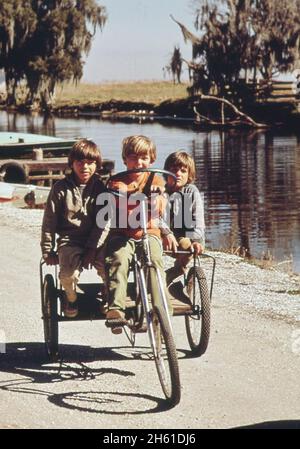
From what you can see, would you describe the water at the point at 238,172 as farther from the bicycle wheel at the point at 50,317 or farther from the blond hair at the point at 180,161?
the bicycle wheel at the point at 50,317

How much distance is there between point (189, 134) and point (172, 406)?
46222 millimetres

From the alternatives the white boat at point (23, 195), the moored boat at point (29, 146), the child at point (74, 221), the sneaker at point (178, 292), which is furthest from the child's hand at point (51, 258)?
the moored boat at point (29, 146)

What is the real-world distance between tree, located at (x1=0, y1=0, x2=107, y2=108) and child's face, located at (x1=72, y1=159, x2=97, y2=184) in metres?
56.8

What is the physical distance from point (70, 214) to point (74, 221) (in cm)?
5

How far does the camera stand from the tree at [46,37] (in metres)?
63.4

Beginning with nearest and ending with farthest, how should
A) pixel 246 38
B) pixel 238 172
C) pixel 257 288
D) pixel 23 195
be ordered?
pixel 257 288, pixel 23 195, pixel 238 172, pixel 246 38

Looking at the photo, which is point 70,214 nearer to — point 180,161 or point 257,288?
point 180,161

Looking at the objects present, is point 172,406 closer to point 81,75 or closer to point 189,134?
point 189,134

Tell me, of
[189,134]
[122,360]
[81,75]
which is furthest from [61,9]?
[122,360]

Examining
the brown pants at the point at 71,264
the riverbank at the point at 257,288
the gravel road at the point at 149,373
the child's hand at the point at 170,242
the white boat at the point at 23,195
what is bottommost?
the white boat at the point at 23,195

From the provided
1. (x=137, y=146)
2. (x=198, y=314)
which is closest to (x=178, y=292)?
(x=198, y=314)

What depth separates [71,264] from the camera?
6.64 metres

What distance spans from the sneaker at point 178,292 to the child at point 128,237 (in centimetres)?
46

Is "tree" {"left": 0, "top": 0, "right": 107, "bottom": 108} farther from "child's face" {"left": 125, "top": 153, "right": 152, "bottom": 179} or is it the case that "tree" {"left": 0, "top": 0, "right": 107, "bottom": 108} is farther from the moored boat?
"child's face" {"left": 125, "top": 153, "right": 152, "bottom": 179}
